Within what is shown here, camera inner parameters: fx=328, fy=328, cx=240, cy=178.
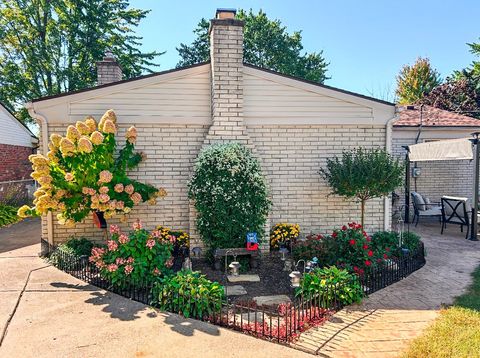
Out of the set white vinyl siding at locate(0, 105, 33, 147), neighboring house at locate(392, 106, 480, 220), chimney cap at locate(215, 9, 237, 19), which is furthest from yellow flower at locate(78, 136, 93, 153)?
white vinyl siding at locate(0, 105, 33, 147)

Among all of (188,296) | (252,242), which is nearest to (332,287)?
(252,242)

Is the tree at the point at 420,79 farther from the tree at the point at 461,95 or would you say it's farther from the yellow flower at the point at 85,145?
the yellow flower at the point at 85,145

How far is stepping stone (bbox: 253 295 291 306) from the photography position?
4.82 metres

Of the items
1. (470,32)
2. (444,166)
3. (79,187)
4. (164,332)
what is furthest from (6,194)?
(470,32)

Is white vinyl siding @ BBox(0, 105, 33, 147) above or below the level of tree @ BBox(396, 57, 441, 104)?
below

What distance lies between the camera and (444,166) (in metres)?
11.8

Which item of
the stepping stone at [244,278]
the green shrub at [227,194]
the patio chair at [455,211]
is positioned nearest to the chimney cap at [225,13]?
the green shrub at [227,194]

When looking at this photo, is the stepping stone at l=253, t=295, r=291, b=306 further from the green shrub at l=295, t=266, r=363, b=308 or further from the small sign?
the small sign

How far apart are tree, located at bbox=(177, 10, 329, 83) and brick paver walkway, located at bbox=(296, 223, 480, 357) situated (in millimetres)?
23434

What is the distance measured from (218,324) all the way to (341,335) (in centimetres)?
150

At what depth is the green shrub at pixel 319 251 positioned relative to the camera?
619cm

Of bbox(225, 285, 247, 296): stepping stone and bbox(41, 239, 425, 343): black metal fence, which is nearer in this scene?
bbox(41, 239, 425, 343): black metal fence

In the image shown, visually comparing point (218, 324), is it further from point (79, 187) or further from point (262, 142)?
point (262, 142)

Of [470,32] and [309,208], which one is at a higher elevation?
[470,32]
